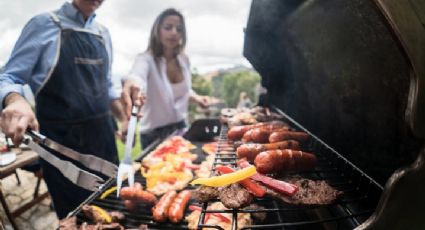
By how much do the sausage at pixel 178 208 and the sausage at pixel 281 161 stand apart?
0.93m

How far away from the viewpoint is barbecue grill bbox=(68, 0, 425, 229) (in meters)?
1.02

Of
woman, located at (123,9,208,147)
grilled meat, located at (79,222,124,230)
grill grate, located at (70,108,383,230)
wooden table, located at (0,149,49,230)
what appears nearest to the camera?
grill grate, located at (70,108,383,230)

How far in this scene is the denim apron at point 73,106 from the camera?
3.73m

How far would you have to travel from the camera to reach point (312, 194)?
168 centimetres

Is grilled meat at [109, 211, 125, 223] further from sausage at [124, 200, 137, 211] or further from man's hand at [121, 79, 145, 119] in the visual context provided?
man's hand at [121, 79, 145, 119]

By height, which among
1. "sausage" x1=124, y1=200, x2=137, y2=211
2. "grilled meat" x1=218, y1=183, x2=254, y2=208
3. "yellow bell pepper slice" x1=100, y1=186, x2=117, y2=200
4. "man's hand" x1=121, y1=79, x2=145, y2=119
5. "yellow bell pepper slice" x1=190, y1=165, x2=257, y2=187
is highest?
"man's hand" x1=121, y1=79, x2=145, y2=119

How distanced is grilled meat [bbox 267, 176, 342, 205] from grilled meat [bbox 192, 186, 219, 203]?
1.13 feet

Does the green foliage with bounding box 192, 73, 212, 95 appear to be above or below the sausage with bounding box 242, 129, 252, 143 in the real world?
below

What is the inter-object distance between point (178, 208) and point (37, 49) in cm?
278

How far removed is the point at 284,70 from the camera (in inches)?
163

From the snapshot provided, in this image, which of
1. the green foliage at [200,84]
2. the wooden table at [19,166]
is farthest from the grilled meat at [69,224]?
the green foliage at [200,84]

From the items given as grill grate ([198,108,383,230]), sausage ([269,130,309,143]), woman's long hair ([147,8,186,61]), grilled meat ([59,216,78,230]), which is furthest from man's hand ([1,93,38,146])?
woman's long hair ([147,8,186,61])

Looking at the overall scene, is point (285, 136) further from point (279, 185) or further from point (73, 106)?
point (73, 106)

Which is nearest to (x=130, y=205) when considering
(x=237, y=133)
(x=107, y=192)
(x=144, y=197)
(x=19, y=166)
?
(x=144, y=197)
